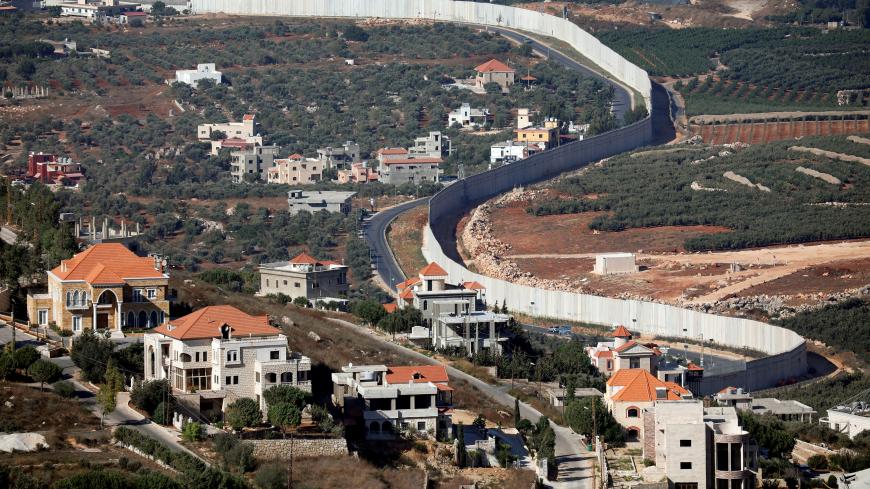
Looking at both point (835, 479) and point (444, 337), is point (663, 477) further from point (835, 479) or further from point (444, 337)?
point (444, 337)

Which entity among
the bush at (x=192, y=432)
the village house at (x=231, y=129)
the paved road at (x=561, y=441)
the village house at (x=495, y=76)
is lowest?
the paved road at (x=561, y=441)

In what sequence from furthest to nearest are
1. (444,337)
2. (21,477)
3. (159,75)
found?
(159,75)
(444,337)
(21,477)

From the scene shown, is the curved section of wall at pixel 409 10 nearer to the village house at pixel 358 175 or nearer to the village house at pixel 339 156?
the village house at pixel 339 156

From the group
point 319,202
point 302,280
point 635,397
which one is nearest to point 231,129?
point 319,202

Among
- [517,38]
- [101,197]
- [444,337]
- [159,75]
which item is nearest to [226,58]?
[159,75]

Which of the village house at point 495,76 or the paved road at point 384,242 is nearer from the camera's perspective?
the paved road at point 384,242

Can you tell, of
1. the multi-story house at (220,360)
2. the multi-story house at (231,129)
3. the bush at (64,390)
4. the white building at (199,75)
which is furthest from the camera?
the white building at (199,75)

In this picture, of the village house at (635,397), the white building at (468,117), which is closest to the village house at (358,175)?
the white building at (468,117)

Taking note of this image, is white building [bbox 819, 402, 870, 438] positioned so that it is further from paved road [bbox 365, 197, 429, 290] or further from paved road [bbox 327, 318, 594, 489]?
paved road [bbox 365, 197, 429, 290]
